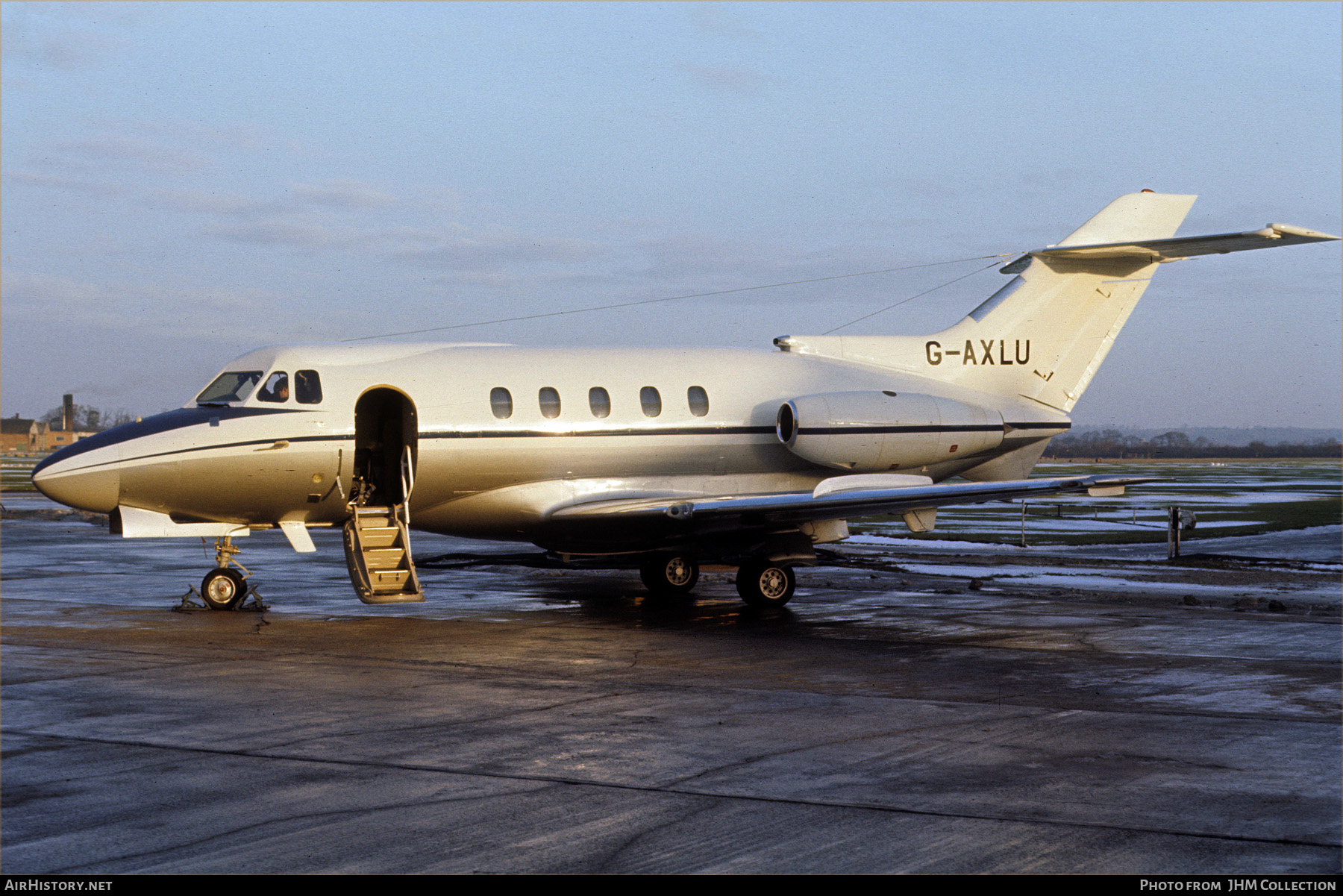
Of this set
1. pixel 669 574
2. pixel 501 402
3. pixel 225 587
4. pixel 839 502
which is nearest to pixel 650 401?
pixel 501 402

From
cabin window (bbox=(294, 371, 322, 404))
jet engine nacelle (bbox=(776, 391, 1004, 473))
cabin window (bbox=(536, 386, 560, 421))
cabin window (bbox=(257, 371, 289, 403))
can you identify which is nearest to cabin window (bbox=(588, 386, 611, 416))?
cabin window (bbox=(536, 386, 560, 421))

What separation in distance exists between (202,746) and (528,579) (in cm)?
1222

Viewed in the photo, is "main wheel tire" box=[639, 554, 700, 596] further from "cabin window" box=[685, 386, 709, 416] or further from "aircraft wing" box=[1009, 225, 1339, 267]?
"aircraft wing" box=[1009, 225, 1339, 267]

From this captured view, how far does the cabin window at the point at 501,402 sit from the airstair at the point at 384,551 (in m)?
1.30

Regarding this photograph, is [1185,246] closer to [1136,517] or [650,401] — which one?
[650,401]

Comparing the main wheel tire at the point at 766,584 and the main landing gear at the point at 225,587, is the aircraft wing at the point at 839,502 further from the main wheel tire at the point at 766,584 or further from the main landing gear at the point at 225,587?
the main landing gear at the point at 225,587

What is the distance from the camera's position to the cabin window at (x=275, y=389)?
15688 millimetres

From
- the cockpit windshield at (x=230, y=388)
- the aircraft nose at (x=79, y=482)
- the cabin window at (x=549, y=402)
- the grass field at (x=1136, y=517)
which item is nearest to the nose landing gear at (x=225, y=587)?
the aircraft nose at (x=79, y=482)

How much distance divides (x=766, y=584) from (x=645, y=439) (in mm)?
2600

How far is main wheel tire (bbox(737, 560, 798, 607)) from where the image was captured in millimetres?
16828

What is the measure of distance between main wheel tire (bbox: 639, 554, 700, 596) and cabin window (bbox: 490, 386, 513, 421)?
3.44 meters

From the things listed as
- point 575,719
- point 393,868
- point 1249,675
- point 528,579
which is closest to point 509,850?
point 393,868

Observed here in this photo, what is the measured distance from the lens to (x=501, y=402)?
16.6m

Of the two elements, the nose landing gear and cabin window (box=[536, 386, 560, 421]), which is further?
cabin window (box=[536, 386, 560, 421])
